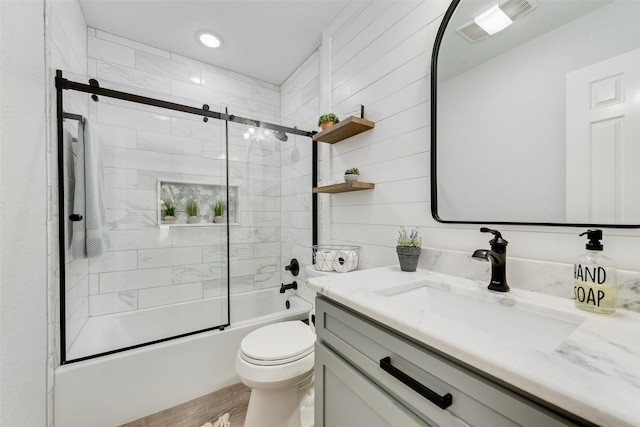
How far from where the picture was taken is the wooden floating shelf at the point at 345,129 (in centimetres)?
146

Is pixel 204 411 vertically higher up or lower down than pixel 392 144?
lower down

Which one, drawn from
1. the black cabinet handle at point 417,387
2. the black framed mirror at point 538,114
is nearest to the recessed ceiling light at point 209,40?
the black framed mirror at point 538,114

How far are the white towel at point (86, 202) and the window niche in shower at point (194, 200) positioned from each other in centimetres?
52

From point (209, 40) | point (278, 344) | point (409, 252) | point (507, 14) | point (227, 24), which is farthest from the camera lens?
point (209, 40)

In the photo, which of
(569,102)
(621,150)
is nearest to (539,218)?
(621,150)

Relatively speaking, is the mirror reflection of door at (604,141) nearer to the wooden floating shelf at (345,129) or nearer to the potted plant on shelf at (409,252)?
the potted plant on shelf at (409,252)

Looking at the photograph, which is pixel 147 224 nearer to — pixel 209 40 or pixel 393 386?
pixel 209 40

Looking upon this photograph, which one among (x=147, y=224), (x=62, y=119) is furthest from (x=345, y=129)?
(x=147, y=224)

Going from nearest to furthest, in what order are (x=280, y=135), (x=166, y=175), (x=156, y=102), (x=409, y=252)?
(x=409, y=252) < (x=156, y=102) < (x=166, y=175) < (x=280, y=135)

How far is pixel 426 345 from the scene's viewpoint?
0.60 meters

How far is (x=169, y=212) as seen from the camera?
218 centimetres

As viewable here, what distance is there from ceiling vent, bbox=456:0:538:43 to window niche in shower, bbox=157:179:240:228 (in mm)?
1811

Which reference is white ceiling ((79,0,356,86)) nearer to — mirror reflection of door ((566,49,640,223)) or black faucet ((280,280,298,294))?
mirror reflection of door ((566,49,640,223))

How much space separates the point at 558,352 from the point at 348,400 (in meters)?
0.57
